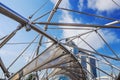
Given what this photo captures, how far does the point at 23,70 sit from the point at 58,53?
4694 mm

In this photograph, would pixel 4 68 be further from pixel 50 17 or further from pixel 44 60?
pixel 50 17

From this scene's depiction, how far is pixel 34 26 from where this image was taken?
13242mm

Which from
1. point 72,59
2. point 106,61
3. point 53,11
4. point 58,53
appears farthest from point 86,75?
point 53,11

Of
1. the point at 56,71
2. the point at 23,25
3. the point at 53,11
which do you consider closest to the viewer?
the point at 23,25

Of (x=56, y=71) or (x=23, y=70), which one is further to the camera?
(x=56, y=71)

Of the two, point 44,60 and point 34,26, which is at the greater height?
point 34,26

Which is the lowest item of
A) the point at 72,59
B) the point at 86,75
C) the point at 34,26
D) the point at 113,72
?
the point at 86,75

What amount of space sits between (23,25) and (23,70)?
36.5 ft

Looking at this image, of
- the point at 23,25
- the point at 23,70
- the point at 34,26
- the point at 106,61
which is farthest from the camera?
the point at 106,61

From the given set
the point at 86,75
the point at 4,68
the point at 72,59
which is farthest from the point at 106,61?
the point at 86,75

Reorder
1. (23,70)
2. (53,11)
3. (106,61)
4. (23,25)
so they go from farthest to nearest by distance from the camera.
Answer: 1. (106,61)
2. (23,70)
3. (53,11)
4. (23,25)

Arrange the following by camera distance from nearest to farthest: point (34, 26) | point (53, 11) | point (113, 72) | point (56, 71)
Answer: point (34, 26), point (53, 11), point (113, 72), point (56, 71)

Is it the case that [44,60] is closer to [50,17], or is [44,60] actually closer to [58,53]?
[58,53]

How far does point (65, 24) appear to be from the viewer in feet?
41.5
